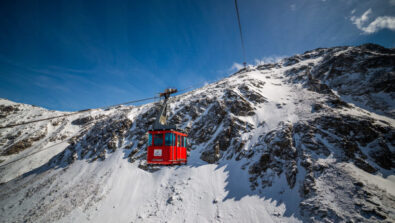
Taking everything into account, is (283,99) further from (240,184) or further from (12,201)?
(12,201)

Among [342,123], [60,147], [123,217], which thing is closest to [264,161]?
[342,123]

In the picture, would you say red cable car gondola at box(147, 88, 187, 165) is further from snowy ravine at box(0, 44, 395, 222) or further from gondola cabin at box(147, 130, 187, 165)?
snowy ravine at box(0, 44, 395, 222)

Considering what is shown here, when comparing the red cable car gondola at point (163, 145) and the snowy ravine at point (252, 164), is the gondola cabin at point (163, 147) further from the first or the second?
the snowy ravine at point (252, 164)

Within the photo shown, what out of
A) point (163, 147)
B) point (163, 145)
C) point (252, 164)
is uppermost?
point (163, 145)

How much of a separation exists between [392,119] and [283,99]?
55.4 feet

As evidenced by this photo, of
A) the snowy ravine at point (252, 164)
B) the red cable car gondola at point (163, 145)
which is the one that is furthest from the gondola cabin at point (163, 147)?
the snowy ravine at point (252, 164)

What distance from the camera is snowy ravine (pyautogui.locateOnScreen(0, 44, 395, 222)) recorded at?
16.7m

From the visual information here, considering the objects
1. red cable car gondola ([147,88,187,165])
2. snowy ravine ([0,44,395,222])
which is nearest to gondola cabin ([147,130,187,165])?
red cable car gondola ([147,88,187,165])

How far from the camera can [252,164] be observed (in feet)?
76.3

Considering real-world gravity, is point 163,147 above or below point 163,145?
below

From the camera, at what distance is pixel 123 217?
73.0ft

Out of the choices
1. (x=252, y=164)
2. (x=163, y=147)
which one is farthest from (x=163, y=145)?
(x=252, y=164)

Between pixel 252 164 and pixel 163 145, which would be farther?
pixel 252 164

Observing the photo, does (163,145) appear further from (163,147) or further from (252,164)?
(252,164)
